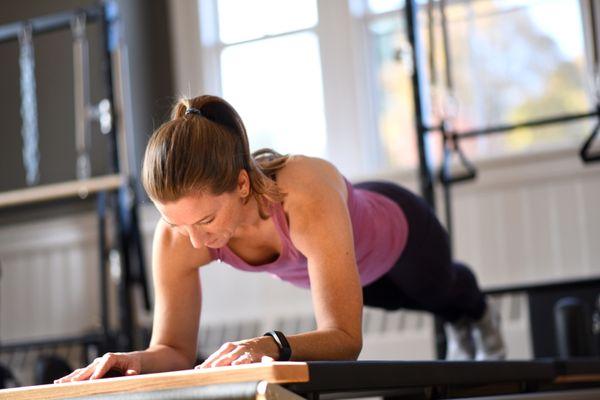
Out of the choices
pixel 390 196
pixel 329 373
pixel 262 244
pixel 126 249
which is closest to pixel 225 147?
pixel 262 244

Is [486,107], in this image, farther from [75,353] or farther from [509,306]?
[75,353]

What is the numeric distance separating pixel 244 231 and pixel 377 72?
99.2 inches

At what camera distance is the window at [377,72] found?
12.9ft

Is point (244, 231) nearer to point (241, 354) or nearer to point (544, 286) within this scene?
point (241, 354)

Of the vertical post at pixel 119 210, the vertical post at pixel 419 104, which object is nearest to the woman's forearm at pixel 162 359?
the vertical post at pixel 419 104

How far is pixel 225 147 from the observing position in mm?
1646

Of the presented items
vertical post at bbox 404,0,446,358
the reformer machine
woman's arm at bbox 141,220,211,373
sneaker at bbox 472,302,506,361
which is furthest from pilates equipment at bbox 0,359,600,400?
vertical post at bbox 404,0,446,358

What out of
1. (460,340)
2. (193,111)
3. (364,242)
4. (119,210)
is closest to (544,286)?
(460,340)

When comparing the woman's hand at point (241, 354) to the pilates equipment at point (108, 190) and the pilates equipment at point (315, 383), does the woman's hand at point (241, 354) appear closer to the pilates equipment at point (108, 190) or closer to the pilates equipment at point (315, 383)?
the pilates equipment at point (315, 383)

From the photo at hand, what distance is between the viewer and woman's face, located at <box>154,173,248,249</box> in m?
1.59

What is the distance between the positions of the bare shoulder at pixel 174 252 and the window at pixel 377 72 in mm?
2074

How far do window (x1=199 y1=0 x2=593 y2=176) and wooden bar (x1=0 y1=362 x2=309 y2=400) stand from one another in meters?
2.60

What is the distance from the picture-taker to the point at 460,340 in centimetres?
289

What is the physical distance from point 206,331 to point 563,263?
1.50 m
